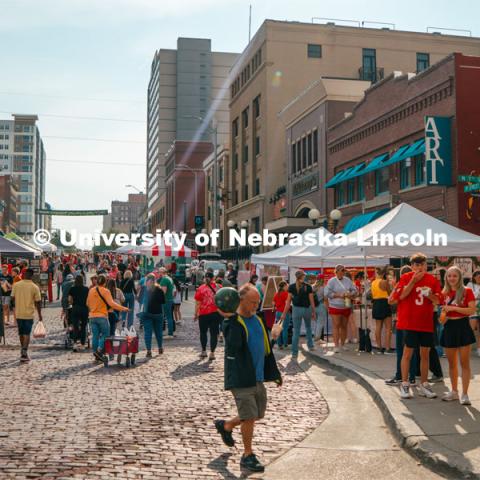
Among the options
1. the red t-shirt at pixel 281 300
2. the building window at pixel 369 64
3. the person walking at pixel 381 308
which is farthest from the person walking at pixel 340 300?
the building window at pixel 369 64

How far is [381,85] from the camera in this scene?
32.2 metres

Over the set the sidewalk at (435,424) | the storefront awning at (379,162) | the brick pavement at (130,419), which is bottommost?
the brick pavement at (130,419)

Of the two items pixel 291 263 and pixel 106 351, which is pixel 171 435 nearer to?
pixel 106 351

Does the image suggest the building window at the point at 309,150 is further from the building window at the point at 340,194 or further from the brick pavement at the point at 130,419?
the brick pavement at the point at 130,419

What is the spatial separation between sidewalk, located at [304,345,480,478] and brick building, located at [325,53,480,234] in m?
14.9

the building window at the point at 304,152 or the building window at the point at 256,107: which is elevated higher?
the building window at the point at 256,107

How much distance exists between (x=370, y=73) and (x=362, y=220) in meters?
24.6

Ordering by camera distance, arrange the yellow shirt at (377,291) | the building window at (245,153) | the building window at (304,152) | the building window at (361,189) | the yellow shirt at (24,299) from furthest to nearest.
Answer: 1. the building window at (245,153)
2. the building window at (304,152)
3. the building window at (361,189)
4. the yellow shirt at (377,291)
5. the yellow shirt at (24,299)

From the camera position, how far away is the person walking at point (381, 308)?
1420 centimetres

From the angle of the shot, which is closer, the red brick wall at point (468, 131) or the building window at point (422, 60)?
the red brick wall at point (468, 131)

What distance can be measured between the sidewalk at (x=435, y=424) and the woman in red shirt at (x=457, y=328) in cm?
34

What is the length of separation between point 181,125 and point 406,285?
406ft

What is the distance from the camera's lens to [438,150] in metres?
25.3

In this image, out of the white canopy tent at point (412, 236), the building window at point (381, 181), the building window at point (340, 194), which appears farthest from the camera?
the building window at point (340, 194)
